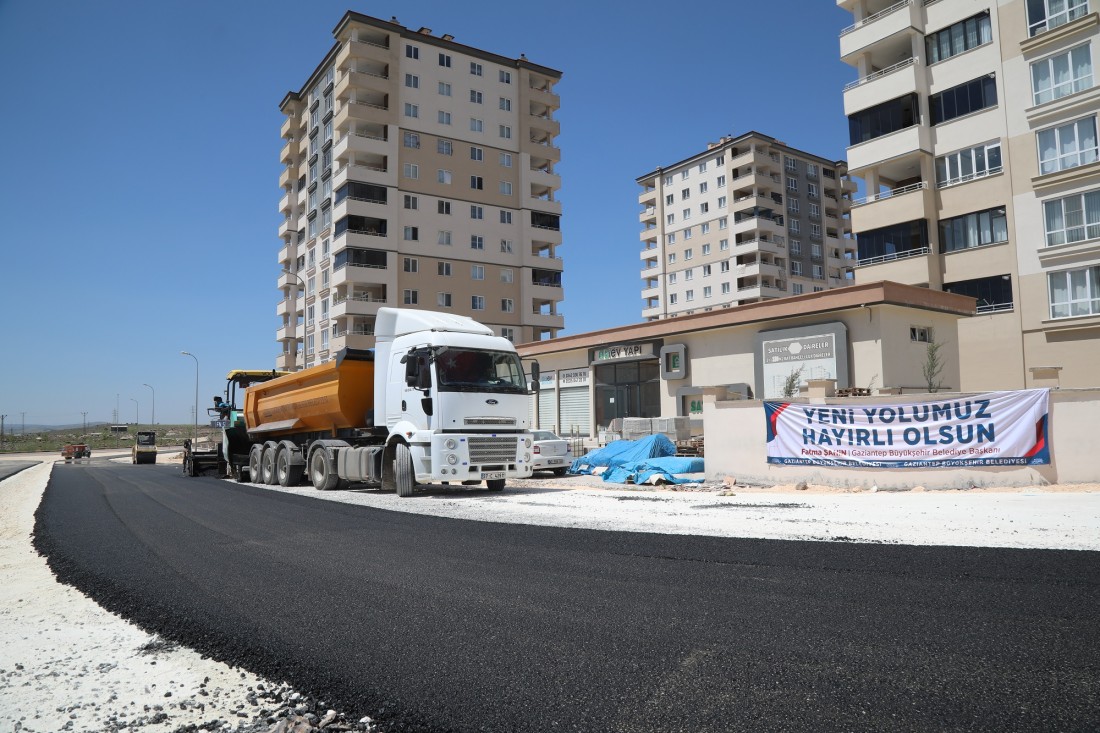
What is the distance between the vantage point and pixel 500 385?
1633cm

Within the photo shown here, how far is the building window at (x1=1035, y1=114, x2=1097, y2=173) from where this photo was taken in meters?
30.4

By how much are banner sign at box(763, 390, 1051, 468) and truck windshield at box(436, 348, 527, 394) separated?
5909mm

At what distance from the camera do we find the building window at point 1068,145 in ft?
99.6

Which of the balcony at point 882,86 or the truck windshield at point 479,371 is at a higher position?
the balcony at point 882,86

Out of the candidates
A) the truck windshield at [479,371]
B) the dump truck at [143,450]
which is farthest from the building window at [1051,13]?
the dump truck at [143,450]

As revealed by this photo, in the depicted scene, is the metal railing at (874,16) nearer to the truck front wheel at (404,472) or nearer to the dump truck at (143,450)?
the truck front wheel at (404,472)

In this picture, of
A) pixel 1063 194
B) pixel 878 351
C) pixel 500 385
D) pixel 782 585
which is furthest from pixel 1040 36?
pixel 782 585

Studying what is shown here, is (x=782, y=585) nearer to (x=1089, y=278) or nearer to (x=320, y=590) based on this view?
(x=320, y=590)

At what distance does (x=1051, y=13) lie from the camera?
32000 mm

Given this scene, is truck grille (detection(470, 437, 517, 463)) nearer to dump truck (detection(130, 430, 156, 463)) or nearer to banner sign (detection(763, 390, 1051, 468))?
banner sign (detection(763, 390, 1051, 468))

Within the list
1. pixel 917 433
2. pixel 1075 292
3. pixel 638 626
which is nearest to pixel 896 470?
pixel 917 433

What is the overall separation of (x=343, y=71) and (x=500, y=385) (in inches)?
2026

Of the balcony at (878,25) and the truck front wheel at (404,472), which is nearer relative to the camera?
the truck front wheel at (404,472)

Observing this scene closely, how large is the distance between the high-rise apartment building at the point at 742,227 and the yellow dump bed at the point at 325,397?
5795cm
